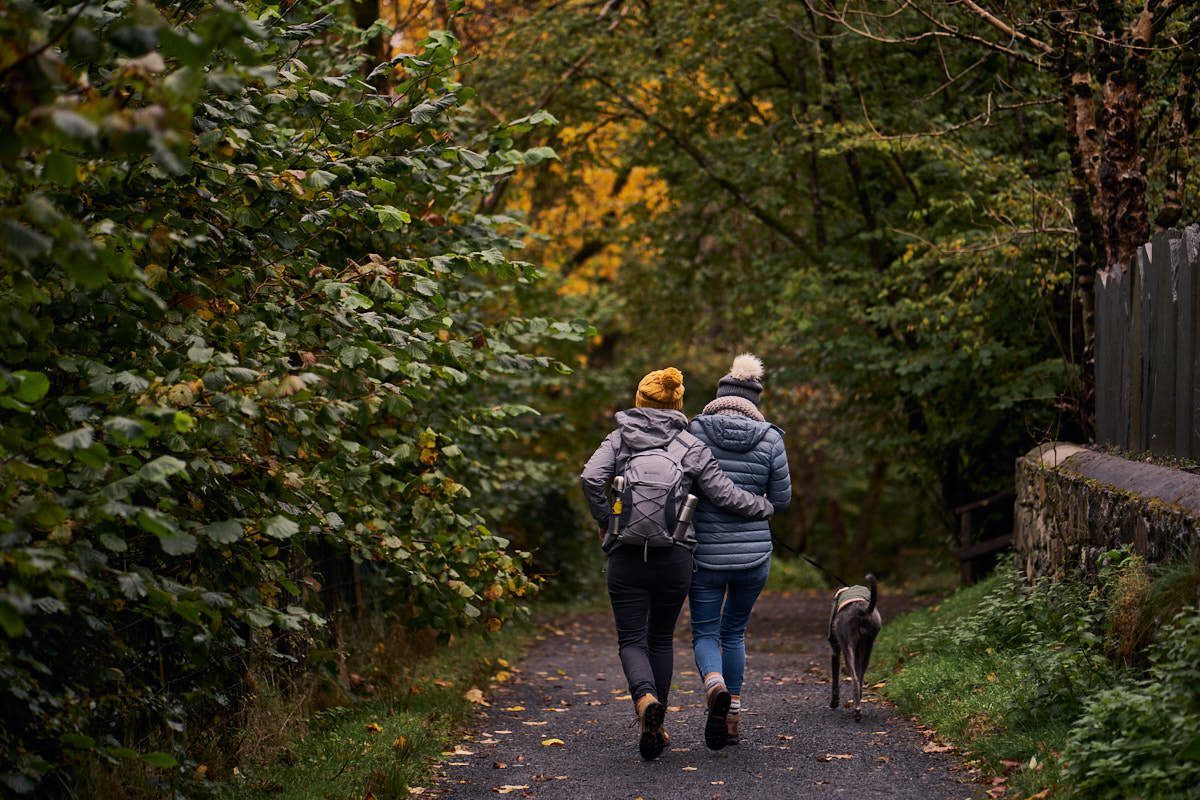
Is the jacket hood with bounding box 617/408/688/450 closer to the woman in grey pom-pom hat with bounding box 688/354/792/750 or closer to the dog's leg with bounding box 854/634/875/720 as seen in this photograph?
the woman in grey pom-pom hat with bounding box 688/354/792/750

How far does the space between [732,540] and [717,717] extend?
3.07 feet

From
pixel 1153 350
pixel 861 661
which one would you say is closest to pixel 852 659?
pixel 861 661

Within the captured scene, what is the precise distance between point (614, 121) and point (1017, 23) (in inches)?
324

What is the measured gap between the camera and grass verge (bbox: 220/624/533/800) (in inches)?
232

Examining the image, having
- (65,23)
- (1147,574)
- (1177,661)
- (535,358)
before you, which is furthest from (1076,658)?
(65,23)

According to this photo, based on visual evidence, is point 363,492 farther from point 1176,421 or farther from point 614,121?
point 614,121

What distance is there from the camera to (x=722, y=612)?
715 centimetres

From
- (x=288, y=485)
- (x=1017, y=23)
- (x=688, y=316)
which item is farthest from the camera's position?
(x=688, y=316)

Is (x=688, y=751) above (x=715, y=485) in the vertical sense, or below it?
below

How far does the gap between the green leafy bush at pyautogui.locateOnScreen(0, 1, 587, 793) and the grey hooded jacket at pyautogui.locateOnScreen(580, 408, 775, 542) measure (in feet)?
2.93

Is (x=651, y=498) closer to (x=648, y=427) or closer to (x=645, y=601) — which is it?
(x=648, y=427)

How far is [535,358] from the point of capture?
25.3 feet

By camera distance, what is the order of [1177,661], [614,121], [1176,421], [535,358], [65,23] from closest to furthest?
[65,23]
[1177,661]
[1176,421]
[535,358]
[614,121]

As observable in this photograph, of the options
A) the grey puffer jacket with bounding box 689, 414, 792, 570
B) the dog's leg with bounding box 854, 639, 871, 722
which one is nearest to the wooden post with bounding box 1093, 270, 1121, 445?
the dog's leg with bounding box 854, 639, 871, 722
